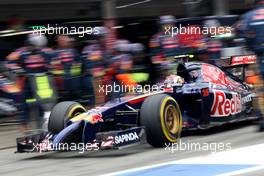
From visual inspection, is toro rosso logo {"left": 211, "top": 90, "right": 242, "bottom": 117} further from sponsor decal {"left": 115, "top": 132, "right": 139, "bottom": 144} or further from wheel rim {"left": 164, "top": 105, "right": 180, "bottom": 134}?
sponsor decal {"left": 115, "top": 132, "right": 139, "bottom": 144}

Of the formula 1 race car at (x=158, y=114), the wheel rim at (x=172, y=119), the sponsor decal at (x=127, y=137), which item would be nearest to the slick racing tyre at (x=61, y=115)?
the formula 1 race car at (x=158, y=114)

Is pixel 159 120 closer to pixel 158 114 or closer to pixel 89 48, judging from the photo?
pixel 158 114

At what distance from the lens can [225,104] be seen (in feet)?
30.8

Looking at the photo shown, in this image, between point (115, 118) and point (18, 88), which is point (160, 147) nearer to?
point (115, 118)

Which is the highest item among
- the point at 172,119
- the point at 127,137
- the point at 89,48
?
the point at 89,48

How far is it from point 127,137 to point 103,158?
485 millimetres

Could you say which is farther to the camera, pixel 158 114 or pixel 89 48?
pixel 89 48

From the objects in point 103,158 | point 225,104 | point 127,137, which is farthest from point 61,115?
point 225,104

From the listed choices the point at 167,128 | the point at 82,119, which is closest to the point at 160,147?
the point at 167,128

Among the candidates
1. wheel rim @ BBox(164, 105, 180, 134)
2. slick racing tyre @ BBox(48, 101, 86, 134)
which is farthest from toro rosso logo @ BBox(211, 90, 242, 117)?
slick racing tyre @ BBox(48, 101, 86, 134)

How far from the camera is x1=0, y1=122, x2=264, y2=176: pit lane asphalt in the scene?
23.7 ft

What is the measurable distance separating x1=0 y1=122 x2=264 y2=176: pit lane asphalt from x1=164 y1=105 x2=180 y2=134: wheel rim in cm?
36

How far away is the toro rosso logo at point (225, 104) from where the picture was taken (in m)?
9.24

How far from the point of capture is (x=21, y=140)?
838 centimetres
